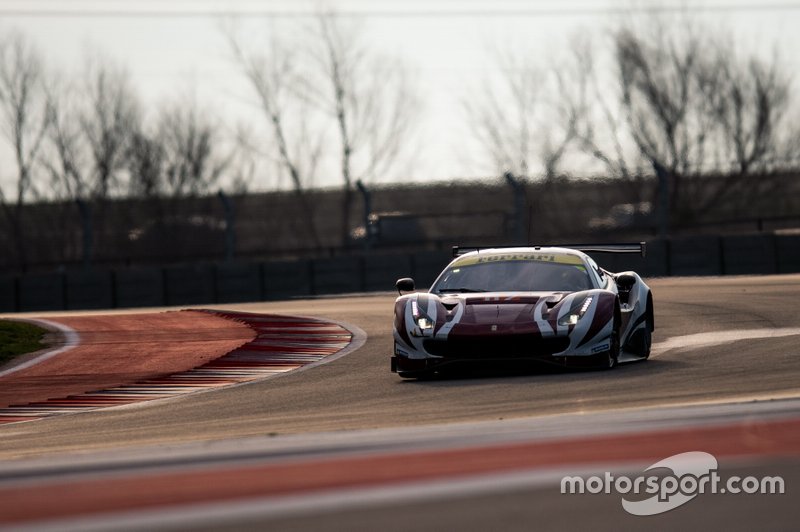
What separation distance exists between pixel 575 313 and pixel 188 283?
1646 centimetres

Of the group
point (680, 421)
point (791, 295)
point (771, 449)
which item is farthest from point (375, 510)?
point (791, 295)

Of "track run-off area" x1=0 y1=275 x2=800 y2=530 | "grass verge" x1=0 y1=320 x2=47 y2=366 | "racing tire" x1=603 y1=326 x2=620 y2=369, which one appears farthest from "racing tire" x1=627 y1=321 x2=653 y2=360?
"grass verge" x1=0 y1=320 x2=47 y2=366

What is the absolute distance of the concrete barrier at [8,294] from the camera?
26.6m

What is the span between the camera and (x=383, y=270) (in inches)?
1033

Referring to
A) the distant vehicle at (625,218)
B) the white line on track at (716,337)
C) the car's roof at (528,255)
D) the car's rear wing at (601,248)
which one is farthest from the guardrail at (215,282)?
the car's roof at (528,255)

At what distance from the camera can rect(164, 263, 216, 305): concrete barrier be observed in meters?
26.0

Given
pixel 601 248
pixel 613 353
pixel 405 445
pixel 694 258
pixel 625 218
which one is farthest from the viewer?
pixel 625 218

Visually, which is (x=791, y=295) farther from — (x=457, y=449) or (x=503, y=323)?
(x=457, y=449)

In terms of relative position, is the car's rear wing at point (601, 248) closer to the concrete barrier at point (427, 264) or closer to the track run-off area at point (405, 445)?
the track run-off area at point (405, 445)

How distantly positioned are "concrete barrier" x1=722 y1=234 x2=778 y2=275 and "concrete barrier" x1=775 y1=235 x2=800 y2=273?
0.08 meters

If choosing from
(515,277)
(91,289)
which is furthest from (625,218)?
(515,277)

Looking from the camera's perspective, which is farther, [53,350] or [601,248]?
[53,350]

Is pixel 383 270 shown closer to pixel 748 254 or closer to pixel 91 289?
pixel 91 289

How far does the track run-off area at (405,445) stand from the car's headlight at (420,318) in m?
0.46
